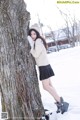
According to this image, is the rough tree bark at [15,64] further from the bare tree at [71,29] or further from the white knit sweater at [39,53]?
the bare tree at [71,29]

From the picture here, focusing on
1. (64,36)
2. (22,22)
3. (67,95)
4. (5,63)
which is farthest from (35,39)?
(64,36)

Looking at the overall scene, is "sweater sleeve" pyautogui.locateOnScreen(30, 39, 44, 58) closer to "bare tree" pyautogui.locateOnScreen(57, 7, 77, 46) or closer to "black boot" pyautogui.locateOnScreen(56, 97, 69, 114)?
"black boot" pyautogui.locateOnScreen(56, 97, 69, 114)

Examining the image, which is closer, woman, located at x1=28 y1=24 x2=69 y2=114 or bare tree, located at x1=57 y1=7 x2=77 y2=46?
woman, located at x1=28 y1=24 x2=69 y2=114

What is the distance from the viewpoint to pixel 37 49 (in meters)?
5.71

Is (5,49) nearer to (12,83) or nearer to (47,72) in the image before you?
(12,83)

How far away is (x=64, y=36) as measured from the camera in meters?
65.6

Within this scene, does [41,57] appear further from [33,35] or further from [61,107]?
[61,107]

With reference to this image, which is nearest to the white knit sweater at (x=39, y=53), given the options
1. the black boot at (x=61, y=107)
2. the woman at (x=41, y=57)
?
the woman at (x=41, y=57)

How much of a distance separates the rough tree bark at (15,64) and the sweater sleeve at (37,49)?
39 cm

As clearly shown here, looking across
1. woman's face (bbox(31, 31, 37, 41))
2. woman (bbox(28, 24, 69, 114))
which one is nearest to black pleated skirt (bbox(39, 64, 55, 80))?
woman (bbox(28, 24, 69, 114))

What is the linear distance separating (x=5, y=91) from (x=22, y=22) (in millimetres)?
1205

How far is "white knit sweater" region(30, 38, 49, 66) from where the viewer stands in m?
5.68

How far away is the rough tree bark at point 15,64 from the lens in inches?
195

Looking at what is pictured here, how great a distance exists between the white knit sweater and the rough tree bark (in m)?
0.43
